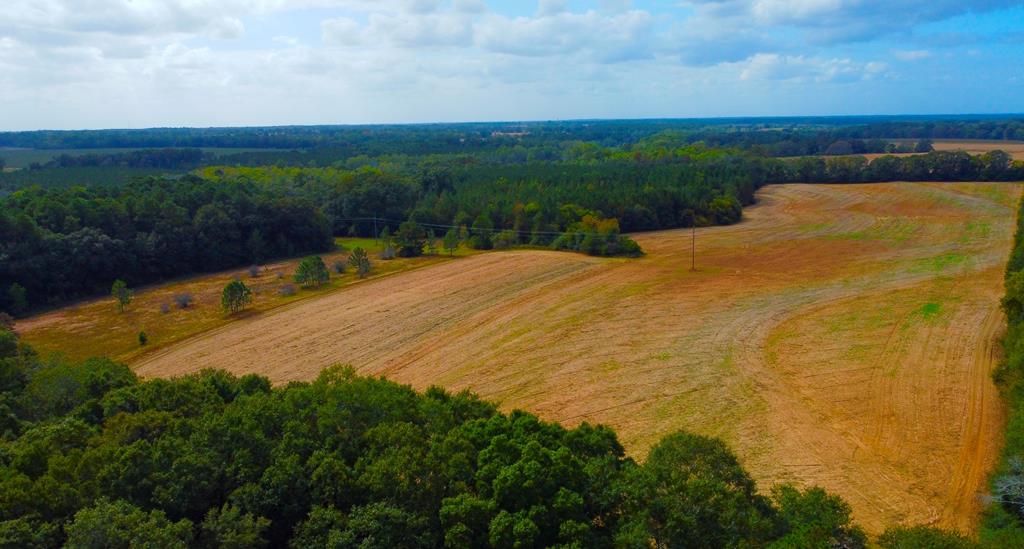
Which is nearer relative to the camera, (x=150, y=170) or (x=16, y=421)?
(x=16, y=421)

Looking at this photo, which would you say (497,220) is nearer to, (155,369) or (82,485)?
(155,369)

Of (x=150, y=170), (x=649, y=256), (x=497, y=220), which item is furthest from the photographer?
(x=150, y=170)

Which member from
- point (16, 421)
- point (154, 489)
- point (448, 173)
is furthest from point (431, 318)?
point (448, 173)

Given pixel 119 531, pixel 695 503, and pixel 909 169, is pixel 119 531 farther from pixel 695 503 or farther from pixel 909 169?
pixel 909 169

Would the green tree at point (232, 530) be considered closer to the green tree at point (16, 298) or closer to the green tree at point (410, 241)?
the green tree at point (16, 298)

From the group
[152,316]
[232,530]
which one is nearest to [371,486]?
[232,530]

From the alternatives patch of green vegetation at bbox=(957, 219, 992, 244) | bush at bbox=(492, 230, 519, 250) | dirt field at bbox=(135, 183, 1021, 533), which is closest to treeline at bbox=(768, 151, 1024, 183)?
patch of green vegetation at bbox=(957, 219, 992, 244)

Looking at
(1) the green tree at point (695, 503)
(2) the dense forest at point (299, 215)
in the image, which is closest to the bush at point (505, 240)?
(2) the dense forest at point (299, 215)
